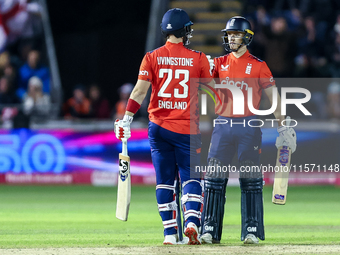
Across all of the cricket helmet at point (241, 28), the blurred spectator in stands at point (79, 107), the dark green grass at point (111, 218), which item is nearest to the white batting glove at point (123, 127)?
the dark green grass at point (111, 218)

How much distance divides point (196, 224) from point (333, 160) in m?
7.79

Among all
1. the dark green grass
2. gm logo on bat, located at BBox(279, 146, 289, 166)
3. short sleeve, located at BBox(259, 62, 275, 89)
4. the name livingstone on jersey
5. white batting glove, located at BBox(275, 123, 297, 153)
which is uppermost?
the name livingstone on jersey

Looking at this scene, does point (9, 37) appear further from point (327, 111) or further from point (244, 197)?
point (244, 197)

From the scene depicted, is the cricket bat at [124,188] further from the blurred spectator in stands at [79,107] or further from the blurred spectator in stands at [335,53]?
the blurred spectator in stands at [335,53]

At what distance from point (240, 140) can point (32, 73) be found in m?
10.4

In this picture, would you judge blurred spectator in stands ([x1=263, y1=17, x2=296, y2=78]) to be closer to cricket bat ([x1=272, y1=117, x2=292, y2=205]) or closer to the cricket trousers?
cricket bat ([x1=272, y1=117, x2=292, y2=205])

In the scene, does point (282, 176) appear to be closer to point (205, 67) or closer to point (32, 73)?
point (205, 67)

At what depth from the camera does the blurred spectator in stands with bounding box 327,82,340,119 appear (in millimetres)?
14758

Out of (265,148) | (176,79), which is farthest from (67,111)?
(176,79)

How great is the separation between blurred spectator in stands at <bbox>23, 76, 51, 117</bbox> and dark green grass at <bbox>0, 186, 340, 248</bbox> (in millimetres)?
2093

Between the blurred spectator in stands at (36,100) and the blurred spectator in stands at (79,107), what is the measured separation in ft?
1.76

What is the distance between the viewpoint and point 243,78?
6938mm

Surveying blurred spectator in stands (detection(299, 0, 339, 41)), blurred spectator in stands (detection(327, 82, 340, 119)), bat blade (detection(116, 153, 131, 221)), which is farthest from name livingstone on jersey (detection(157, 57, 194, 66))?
blurred spectator in stands (detection(299, 0, 339, 41))

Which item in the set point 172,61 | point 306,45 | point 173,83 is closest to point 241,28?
point 172,61
